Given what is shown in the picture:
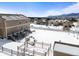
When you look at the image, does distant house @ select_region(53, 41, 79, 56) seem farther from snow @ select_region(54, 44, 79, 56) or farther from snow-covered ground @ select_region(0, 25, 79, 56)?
snow-covered ground @ select_region(0, 25, 79, 56)

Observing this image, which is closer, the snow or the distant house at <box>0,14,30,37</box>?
the snow

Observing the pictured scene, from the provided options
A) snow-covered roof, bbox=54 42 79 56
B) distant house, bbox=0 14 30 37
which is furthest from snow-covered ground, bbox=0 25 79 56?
snow-covered roof, bbox=54 42 79 56

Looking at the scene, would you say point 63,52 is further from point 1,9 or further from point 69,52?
point 1,9

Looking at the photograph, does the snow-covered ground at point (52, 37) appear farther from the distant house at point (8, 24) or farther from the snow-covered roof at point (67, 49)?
the snow-covered roof at point (67, 49)

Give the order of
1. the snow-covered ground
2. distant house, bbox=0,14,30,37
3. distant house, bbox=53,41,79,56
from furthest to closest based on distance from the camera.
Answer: distant house, bbox=0,14,30,37
the snow-covered ground
distant house, bbox=53,41,79,56

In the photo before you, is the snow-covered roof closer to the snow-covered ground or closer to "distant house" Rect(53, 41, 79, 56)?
Answer: "distant house" Rect(53, 41, 79, 56)

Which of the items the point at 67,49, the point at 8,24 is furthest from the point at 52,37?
the point at 67,49

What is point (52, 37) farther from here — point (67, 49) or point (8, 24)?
point (67, 49)

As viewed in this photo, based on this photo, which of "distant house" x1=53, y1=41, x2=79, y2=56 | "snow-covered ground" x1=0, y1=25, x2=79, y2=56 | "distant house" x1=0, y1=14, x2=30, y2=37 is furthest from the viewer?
"distant house" x1=0, y1=14, x2=30, y2=37

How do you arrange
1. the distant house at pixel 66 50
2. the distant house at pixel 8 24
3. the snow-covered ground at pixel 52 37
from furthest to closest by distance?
the distant house at pixel 8 24, the snow-covered ground at pixel 52 37, the distant house at pixel 66 50

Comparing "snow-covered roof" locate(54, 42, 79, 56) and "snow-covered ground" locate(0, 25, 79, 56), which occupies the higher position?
"snow-covered roof" locate(54, 42, 79, 56)

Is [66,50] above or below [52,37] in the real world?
above

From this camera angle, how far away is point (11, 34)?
6.33m

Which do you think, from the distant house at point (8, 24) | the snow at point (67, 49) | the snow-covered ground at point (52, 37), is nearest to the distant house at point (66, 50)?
the snow at point (67, 49)
